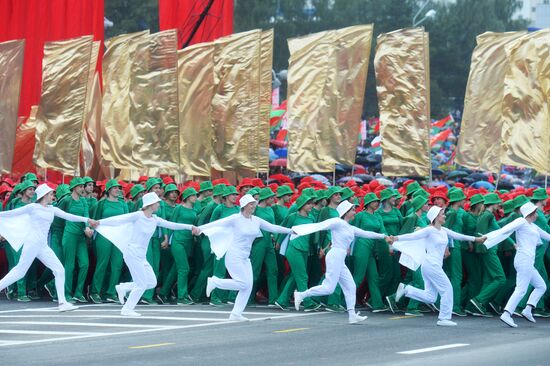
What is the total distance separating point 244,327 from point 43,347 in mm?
3044

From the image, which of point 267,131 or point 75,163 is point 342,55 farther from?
point 75,163

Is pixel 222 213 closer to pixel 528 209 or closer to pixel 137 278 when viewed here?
pixel 137 278

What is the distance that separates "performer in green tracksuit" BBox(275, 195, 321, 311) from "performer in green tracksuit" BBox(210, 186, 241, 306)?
872mm

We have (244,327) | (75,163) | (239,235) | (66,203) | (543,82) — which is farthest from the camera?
(75,163)

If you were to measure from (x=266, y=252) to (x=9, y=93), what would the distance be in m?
7.16

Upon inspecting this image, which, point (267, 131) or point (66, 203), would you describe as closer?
point (66, 203)

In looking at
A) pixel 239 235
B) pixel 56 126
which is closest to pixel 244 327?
pixel 239 235

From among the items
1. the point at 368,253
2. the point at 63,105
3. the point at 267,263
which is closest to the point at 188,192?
the point at 267,263

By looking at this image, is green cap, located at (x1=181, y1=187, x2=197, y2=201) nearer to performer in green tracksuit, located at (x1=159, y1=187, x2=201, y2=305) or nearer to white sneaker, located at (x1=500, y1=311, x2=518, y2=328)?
performer in green tracksuit, located at (x1=159, y1=187, x2=201, y2=305)

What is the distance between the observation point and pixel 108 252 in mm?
19656

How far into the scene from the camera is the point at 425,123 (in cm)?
2209

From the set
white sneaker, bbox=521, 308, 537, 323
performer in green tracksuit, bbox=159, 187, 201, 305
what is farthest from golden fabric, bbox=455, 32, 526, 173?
white sneaker, bbox=521, 308, 537, 323

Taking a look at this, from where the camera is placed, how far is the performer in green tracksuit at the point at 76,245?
770 inches

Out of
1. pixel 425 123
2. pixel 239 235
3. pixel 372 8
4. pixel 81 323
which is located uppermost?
pixel 372 8
